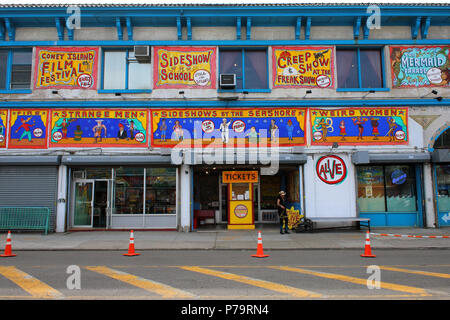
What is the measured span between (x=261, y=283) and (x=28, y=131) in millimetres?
13889

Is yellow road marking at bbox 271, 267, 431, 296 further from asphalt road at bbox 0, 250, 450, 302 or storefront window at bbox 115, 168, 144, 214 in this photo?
storefront window at bbox 115, 168, 144, 214

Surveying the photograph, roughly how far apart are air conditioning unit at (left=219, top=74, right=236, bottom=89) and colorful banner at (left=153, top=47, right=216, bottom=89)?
21.5 inches

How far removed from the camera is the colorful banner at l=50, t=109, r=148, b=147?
51.6 feet

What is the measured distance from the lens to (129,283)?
6734mm

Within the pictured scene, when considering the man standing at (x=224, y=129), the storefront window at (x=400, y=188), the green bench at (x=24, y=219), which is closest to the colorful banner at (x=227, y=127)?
the man standing at (x=224, y=129)

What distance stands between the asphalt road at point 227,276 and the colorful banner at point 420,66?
898 cm

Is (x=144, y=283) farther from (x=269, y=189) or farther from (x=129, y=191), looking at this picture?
(x=269, y=189)

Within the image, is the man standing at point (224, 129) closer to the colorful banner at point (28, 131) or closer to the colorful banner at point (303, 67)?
the colorful banner at point (303, 67)

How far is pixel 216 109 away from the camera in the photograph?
628 inches

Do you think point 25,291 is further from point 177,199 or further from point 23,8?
point 23,8

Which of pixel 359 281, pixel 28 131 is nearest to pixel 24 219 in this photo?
pixel 28 131
